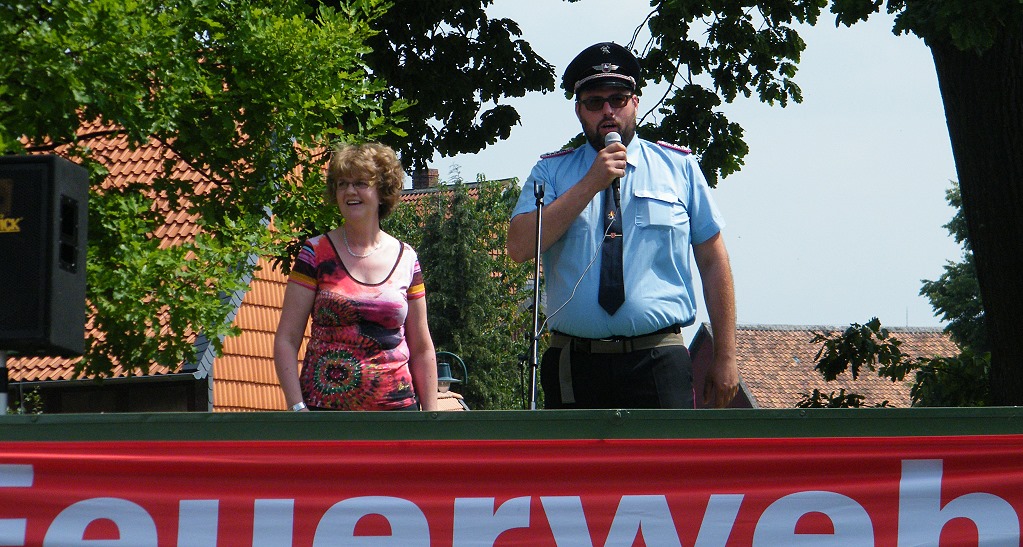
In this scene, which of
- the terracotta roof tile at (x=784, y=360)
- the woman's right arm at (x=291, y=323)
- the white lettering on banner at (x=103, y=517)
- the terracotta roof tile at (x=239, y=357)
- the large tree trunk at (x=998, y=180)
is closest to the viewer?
the white lettering on banner at (x=103, y=517)

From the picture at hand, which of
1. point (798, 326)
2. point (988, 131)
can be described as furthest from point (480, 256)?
point (988, 131)

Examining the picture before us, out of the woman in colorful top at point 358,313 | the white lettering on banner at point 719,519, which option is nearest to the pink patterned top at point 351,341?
the woman in colorful top at point 358,313

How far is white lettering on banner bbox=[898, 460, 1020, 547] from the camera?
3.70 metres

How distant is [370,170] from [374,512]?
1.65m

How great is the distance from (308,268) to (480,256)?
138 feet

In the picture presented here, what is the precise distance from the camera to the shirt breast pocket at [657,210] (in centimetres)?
471

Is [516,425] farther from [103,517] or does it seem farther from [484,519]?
[103,517]

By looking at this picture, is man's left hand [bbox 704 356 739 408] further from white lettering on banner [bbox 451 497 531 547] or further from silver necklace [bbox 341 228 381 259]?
silver necklace [bbox 341 228 381 259]

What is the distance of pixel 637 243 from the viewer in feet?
15.4

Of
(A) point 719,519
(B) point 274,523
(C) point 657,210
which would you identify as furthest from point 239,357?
(A) point 719,519

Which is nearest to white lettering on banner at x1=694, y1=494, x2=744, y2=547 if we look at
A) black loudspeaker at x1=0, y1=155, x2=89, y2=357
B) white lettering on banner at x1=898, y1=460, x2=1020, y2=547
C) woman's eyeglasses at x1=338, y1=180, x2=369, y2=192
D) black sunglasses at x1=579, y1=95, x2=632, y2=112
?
white lettering on banner at x1=898, y1=460, x2=1020, y2=547

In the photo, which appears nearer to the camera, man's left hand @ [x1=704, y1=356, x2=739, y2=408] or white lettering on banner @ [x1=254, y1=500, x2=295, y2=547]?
white lettering on banner @ [x1=254, y1=500, x2=295, y2=547]

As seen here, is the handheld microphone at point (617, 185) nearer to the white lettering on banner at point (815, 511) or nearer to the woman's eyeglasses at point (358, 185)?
the woman's eyeglasses at point (358, 185)

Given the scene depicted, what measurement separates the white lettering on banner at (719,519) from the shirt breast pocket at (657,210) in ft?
4.15
